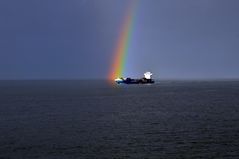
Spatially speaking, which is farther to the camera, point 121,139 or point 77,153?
point 121,139

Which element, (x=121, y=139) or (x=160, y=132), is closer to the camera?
(x=121, y=139)

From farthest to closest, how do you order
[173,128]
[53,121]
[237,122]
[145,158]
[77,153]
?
1. [53,121]
2. [237,122]
3. [173,128]
4. [77,153]
5. [145,158]

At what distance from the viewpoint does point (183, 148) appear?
211 feet

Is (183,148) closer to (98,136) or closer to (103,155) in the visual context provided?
(103,155)

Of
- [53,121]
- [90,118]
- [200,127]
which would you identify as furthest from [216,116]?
[53,121]

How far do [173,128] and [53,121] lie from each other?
3168 centimetres

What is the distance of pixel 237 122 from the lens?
9506cm

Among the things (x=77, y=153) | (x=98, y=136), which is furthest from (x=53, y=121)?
(x=77, y=153)

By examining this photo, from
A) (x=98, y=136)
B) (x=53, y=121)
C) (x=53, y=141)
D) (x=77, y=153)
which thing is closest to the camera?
(x=77, y=153)

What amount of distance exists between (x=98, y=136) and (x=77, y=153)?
15.8 metres

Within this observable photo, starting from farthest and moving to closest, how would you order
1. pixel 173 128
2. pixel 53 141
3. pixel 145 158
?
pixel 173 128 < pixel 53 141 < pixel 145 158

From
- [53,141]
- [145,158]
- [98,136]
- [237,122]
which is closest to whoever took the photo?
[145,158]

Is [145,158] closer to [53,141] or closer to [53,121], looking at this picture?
[53,141]

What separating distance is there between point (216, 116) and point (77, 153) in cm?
5564
